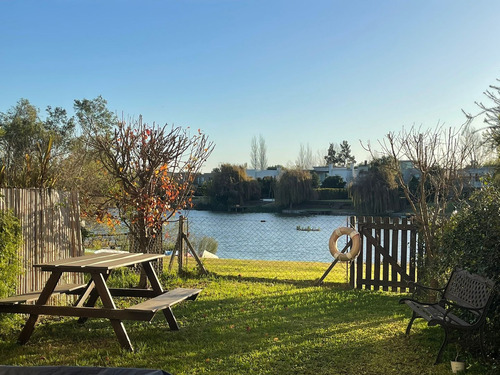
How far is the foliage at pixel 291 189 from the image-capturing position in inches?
1836

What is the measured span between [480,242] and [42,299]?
467 cm

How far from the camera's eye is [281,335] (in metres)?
5.58

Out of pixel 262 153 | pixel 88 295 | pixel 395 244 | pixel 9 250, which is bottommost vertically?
pixel 88 295

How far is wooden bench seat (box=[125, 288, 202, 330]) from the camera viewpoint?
4.77m

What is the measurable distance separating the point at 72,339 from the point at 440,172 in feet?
22.6

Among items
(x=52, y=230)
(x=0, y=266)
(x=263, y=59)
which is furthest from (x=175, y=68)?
(x=0, y=266)

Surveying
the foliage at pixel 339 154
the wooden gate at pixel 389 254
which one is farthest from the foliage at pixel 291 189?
the foliage at pixel 339 154

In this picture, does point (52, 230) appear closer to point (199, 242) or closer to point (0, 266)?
point (0, 266)

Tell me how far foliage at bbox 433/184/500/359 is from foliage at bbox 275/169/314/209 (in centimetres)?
4058

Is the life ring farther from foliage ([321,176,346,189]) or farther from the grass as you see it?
foliage ([321,176,346,189])

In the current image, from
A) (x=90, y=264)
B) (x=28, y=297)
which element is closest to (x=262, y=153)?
(x=28, y=297)

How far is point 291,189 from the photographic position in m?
46.8

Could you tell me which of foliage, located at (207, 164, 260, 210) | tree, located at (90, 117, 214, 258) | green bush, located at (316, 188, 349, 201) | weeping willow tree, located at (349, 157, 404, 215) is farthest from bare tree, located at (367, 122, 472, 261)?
green bush, located at (316, 188, 349, 201)

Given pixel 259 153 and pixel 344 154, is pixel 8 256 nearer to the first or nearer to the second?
pixel 259 153
